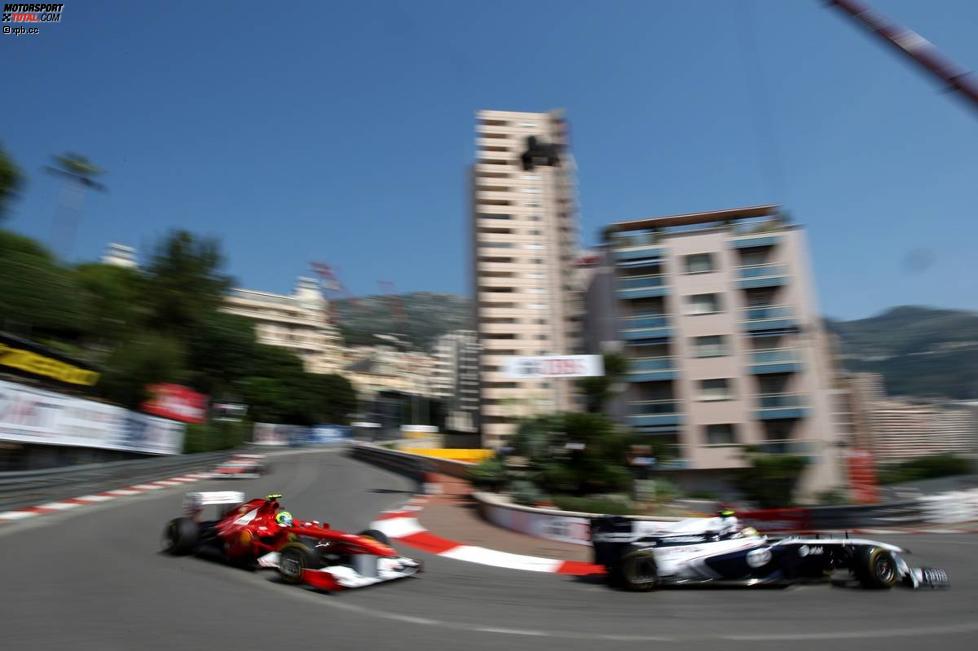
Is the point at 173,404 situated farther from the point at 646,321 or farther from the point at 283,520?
the point at 283,520

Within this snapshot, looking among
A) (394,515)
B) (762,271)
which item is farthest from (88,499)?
(762,271)

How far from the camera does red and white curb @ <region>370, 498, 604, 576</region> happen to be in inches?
356

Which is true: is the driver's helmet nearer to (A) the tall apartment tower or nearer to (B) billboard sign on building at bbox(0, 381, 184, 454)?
(B) billboard sign on building at bbox(0, 381, 184, 454)

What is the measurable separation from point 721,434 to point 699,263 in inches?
376

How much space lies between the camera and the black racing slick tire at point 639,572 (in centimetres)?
755

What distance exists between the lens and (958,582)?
7.73 metres

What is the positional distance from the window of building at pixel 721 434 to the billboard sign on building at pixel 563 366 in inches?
675

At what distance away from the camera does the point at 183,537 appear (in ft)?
27.8

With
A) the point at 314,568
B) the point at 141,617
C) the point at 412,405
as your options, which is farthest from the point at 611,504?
the point at 412,405

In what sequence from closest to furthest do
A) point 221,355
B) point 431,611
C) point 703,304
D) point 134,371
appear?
1. point 431,611
2. point 134,371
3. point 703,304
4. point 221,355

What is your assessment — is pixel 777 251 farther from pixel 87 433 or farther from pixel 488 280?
pixel 488 280

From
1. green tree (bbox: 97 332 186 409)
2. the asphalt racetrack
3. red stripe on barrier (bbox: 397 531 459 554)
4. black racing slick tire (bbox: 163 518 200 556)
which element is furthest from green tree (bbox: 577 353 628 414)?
green tree (bbox: 97 332 186 409)

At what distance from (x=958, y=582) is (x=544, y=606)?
5321 millimetres

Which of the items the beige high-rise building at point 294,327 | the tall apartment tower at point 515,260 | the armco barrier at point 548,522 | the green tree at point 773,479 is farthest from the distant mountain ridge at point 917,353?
the beige high-rise building at point 294,327
